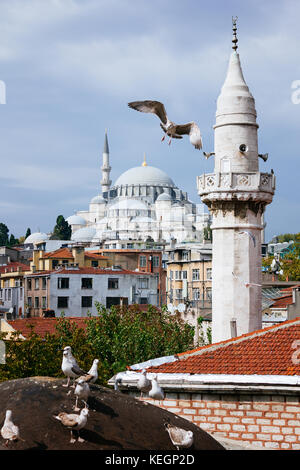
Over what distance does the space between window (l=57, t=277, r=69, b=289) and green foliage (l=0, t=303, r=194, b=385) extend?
2009 cm

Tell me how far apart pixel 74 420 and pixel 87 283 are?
164 ft

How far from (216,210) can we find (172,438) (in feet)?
59.7

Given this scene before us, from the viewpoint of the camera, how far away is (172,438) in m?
6.12

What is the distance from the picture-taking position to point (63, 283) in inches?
2153

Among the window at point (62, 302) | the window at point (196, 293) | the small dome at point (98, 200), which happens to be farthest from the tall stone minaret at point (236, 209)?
the small dome at point (98, 200)

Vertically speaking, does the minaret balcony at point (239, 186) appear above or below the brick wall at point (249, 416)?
above

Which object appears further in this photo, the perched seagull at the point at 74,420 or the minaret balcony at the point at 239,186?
the minaret balcony at the point at 239,186

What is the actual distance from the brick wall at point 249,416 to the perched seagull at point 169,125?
1172 centimetres

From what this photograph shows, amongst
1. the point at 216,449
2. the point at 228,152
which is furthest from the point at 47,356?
the point at 216,449

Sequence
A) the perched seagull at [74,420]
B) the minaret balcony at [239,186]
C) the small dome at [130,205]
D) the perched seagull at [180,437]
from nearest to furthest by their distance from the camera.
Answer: the perched seagull at [74,420]
the perched seagull at [180,437]
the minaret balcony at [239,186]
the small dome at [130,205]

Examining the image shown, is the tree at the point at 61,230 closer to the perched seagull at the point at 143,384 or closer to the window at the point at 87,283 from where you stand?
the window at the point at 87,283

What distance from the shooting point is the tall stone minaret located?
23.5 m

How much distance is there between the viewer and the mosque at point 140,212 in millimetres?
146375
